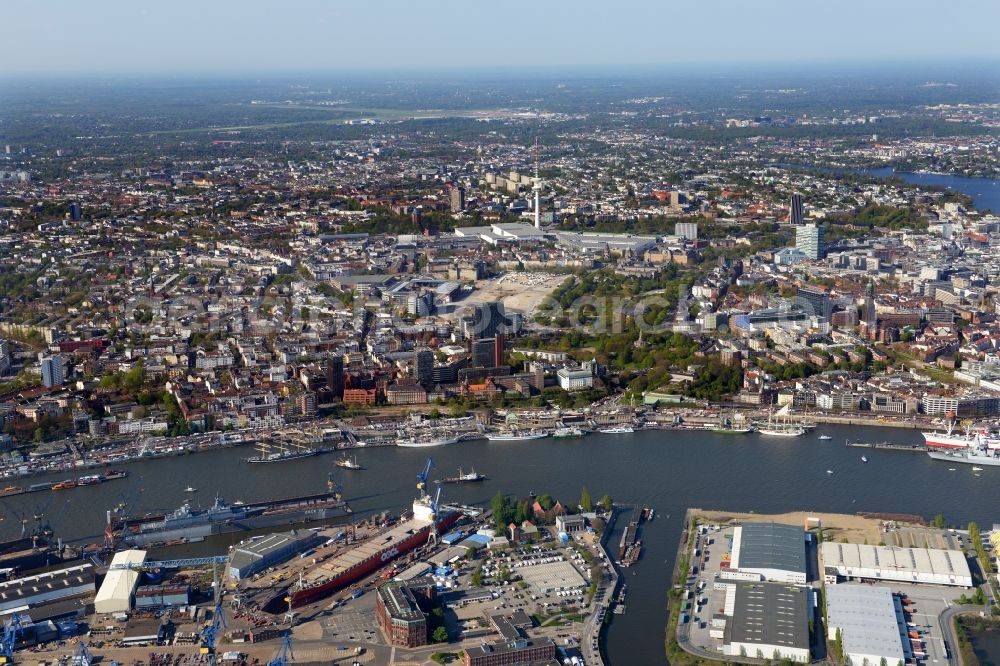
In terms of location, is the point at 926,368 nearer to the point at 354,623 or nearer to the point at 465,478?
the point at 465,478

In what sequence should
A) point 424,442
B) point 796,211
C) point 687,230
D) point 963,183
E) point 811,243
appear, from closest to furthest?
point 424,442 → point 811,243 → point 687,230 → point 796,211 → point 963,183

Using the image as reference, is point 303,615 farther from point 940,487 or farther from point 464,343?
point 464,343

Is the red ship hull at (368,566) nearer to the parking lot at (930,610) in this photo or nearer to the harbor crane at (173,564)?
the harbor crane at (173,564)

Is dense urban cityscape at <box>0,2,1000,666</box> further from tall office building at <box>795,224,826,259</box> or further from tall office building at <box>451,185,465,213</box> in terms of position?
tall office building at <box>795,224,826,259</box>

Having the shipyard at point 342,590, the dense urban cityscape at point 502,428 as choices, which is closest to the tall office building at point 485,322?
the dense urban cityscape at point 502,428

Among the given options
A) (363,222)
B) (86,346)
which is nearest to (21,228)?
(363,222)

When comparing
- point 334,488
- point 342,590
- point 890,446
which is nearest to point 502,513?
point 342,590
